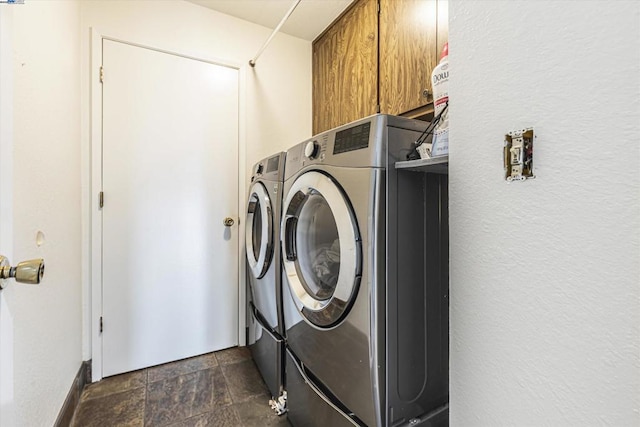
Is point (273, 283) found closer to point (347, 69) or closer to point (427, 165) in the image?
point (427, 165)

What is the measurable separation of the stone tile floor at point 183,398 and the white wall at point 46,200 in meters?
0.21

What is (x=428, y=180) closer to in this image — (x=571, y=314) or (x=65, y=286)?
(x=571, y=314)

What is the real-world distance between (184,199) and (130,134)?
1.64 feet

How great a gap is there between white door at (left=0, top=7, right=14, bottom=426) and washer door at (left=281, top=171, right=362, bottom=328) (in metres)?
0.80

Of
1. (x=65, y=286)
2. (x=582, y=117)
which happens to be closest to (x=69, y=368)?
(x=65, y=286)

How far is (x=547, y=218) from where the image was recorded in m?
0.47

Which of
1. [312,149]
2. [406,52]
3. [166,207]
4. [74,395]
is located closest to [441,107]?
[312,149]

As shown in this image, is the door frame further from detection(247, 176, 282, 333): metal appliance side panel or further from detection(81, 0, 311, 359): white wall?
detection(247, 176, 282, 333): metal appliance side panel

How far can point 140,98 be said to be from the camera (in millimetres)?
1831

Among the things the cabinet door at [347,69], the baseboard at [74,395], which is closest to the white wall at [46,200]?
the baseboard at [74,395]

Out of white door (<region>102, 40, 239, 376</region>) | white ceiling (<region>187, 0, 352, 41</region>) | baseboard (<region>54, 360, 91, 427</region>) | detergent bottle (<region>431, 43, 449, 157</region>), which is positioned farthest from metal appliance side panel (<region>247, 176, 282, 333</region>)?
white ceiling (<region>187, 0, 352, 41</region>)

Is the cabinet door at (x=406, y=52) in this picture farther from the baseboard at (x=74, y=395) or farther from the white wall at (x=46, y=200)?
the baseboard at (x=74, y=395)

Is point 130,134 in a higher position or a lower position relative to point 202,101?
lower

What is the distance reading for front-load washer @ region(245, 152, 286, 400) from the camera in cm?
142
